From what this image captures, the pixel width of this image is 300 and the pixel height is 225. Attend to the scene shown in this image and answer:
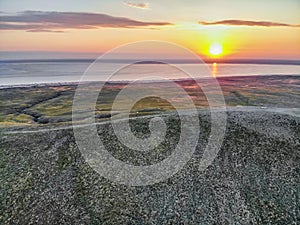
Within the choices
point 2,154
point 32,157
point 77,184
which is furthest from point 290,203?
point 2,154

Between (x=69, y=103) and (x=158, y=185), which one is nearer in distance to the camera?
(x=158, y=185)

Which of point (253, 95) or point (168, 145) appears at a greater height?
point (168, 145)

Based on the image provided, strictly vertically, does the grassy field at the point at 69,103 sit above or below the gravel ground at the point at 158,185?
below

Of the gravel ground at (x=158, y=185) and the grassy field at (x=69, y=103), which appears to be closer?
the gravel ground at (x=158, y=185)

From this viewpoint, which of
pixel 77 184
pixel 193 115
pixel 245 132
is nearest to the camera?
pixel 77 184

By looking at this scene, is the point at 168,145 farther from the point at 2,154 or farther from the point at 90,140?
the point at 2,154

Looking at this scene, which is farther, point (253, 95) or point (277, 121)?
point (253, 95)

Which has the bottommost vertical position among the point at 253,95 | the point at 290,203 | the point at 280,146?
the point at 253,95

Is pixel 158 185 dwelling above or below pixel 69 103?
above
